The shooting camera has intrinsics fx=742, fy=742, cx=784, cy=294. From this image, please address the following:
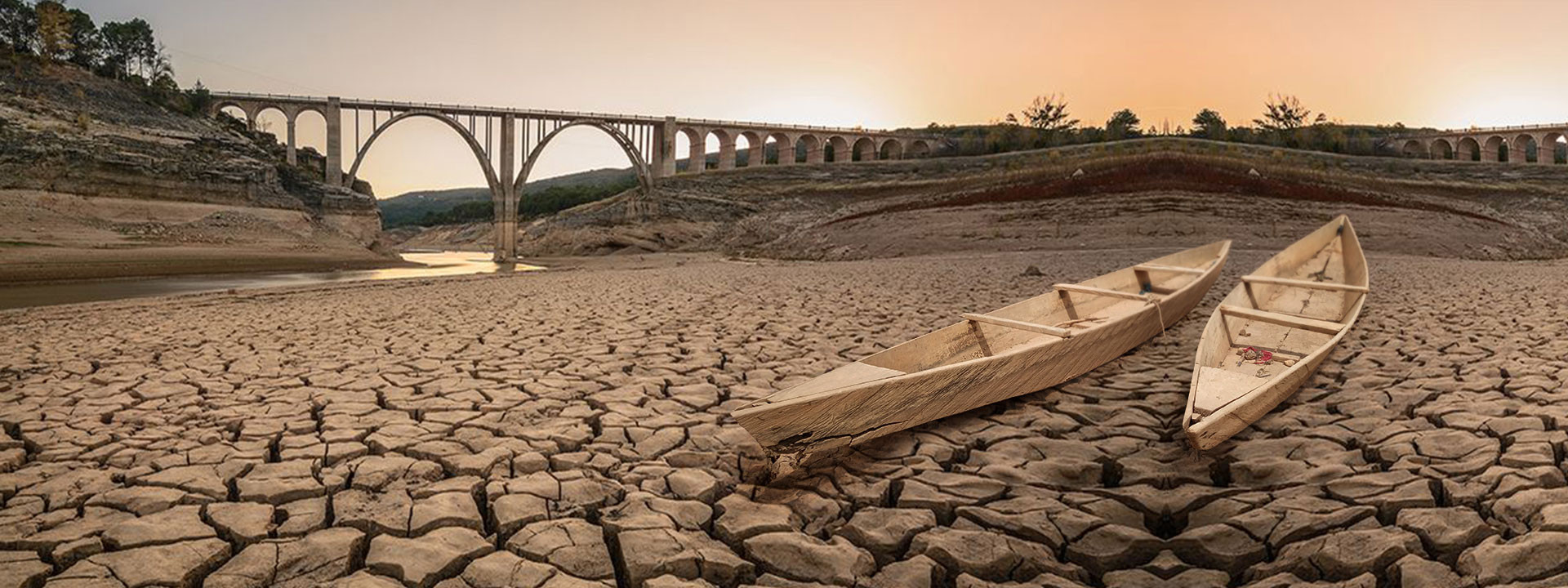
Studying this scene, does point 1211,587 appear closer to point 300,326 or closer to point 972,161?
point 300,326

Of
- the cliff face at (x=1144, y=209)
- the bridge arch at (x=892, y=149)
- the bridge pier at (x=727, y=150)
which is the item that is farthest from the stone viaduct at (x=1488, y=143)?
the bridge pier at (x=727, y=150)

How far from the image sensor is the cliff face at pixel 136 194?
52.0 feet

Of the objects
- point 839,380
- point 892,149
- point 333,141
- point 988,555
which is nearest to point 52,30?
point 333,141

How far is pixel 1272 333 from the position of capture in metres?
4.72

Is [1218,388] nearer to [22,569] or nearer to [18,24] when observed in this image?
[22,569]

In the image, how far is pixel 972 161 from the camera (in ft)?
74.3

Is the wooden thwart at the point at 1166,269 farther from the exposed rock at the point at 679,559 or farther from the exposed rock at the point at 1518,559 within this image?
the exposed rock at the point at 679,559

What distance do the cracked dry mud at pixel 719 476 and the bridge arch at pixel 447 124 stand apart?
27.7 m

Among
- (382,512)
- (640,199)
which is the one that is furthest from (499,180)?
(382,512)

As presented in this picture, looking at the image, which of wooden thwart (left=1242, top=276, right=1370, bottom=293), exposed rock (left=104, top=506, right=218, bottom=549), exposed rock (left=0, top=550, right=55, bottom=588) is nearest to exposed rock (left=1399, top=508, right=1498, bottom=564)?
exposed rock (left=104, top=506, right=218, bottom=549)

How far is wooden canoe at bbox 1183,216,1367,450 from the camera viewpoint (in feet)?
8.88

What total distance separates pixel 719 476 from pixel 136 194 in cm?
2312

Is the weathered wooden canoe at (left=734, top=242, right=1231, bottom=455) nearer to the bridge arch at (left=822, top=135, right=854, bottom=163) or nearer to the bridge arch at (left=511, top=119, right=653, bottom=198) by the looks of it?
the bridge arch at (left=511, top=119, right=653, bottom=198)

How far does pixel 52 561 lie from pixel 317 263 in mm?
19537
